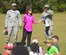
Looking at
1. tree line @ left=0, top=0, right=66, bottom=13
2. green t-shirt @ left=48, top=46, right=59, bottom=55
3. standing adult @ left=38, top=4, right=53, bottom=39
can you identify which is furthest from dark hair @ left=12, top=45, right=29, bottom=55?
tree line @ left=0, top=0, right=66, bottom=13

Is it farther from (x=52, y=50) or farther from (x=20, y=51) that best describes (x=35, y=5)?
(x=20, y=51)

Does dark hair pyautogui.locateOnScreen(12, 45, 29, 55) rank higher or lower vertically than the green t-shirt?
higher

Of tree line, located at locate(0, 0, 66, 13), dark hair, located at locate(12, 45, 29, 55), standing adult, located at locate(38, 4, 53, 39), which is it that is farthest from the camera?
tree line, located at locate(0, 0, 66, 13)

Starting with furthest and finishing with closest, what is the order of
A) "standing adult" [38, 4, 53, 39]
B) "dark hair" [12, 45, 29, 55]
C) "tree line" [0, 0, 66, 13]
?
"tree line" [0, 0, 66, 13] < "standing adult" [38, 4, 53, 39] < "dark hair" [12, 45, 29, 55]

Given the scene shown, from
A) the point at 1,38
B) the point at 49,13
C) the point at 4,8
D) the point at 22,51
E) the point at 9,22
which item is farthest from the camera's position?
the point at 4,8

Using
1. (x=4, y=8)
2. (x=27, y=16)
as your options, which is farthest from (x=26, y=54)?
(x=4, y=8)

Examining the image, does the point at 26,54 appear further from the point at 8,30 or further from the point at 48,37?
the point at 48,37

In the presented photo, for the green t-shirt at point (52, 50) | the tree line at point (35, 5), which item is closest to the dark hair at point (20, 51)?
the green t-shirt at point (52, 50)

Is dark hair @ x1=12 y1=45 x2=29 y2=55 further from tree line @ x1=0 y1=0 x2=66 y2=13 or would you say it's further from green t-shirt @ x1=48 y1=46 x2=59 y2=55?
tree line @ x1=0 y1=0 x2=66 y2=13

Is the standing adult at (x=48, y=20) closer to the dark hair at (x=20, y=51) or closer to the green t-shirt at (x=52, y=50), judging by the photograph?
the green t-shirt at (x=52, y=50)

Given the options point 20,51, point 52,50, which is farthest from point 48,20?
point 20,51

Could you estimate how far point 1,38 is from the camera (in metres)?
17.6

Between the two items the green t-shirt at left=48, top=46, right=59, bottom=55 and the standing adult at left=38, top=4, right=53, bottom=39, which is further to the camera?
the standing adult at left=38, top=4, right=53, bottom=39

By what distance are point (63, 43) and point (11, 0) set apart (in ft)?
76.6
